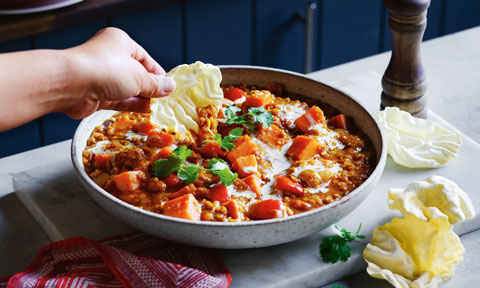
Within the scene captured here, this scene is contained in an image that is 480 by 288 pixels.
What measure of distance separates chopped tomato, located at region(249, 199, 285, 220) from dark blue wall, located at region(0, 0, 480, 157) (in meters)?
1.92

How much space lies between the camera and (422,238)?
1.70 meters

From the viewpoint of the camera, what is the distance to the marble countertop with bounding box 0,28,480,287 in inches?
72.6

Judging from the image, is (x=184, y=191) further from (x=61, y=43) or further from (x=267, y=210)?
(x=61, y=43)

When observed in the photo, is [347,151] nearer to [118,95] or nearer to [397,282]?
[397,282]

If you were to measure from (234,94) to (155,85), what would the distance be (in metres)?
0.40

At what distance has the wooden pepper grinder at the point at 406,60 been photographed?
7.04 ft

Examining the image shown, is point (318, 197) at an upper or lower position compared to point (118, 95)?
lower

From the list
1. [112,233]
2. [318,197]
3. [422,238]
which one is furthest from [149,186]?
[422,238]

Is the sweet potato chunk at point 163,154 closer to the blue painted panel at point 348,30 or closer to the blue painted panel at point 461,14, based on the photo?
the blue painted panel at point 348,30

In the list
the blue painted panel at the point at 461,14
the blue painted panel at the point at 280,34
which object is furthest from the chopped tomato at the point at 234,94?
the blue painted panel at the point at 461,14

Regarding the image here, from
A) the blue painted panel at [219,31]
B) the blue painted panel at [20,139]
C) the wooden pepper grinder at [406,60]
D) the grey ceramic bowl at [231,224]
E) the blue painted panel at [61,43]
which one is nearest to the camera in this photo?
the grey ceramic bowl at [231,224]

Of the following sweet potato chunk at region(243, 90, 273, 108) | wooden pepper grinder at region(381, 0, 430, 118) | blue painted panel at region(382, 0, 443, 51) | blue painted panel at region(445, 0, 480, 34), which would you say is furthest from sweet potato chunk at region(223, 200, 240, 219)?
blue painted panel at region(445, 0, 480, 34)

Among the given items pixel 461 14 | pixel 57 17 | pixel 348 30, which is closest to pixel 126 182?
pixel 57 17

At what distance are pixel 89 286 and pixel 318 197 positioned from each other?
2.06 ft
